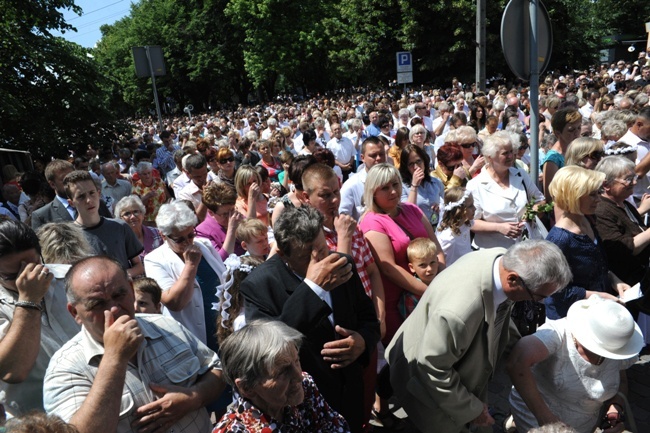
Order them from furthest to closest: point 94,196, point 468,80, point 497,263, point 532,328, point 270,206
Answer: point 468,80, point 270,206, point 94,196, point 532,328, point 497,263

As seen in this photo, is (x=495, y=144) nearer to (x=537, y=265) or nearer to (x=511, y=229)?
(x=511, y=229)

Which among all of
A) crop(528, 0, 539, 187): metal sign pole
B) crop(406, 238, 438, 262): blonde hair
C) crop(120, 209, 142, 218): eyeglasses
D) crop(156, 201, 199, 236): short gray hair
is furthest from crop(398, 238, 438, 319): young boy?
crop(120, 209, 142, 218): eyeglasses

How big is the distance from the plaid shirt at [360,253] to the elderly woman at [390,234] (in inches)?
5.7

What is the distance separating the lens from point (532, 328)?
3457 mm

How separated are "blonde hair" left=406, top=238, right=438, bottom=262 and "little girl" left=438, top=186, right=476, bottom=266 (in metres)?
0.80

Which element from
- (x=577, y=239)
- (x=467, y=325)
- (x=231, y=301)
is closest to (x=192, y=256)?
(x=231, y=301)

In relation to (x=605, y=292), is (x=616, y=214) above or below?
above

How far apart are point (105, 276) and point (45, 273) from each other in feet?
1.50

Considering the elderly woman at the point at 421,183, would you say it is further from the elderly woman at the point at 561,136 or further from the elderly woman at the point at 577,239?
the elderly woman at the point at 577,239

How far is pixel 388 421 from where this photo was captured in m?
3.80

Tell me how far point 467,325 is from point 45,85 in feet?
→ 51.8

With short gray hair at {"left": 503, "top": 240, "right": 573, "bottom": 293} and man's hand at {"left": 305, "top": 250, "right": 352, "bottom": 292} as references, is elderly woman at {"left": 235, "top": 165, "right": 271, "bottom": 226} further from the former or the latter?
short gray hair at {"left": 503, "top": 240, "right": 573, "bottom": 293}

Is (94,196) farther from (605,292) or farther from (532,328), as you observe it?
(605,292)

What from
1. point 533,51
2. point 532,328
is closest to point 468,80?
point 533,51
